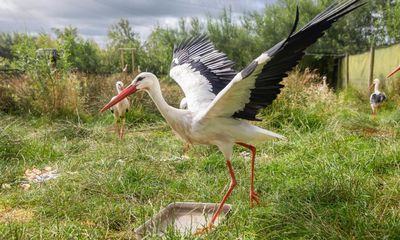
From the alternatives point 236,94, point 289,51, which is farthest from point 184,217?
point 289,51

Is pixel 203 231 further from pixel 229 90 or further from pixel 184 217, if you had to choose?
pixel 229 90

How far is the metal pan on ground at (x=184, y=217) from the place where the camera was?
2974mm

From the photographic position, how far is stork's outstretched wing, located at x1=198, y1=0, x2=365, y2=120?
2752mm

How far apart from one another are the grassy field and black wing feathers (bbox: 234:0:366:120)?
868mm

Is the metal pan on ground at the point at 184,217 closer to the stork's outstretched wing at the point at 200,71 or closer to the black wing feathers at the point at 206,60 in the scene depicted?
the stork's outstretched wing at the point at 200,71

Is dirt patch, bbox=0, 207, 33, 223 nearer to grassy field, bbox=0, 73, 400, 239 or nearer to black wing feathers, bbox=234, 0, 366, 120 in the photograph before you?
grassy field, bbox=0, 73, 400, 239

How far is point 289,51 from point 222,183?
6.35 feet

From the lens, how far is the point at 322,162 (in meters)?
4.26

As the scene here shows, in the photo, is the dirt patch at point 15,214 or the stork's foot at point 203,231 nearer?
the stork's foot at point 203,231

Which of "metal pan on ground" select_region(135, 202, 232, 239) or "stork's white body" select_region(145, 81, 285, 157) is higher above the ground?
"stork's white body" select_region(145, 81, 285, 157)

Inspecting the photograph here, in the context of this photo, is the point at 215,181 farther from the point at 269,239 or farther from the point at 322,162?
the point at 269,239

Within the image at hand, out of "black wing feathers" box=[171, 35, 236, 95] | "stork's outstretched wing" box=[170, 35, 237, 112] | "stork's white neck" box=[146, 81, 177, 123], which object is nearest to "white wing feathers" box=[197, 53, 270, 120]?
"stork's white neck" box=[146, 81, 177, 123]

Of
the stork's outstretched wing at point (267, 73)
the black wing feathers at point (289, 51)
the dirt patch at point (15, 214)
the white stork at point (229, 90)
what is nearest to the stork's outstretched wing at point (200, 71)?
the white stork at point (229, 90)

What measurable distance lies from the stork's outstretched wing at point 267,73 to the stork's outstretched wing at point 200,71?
0.55 metres
